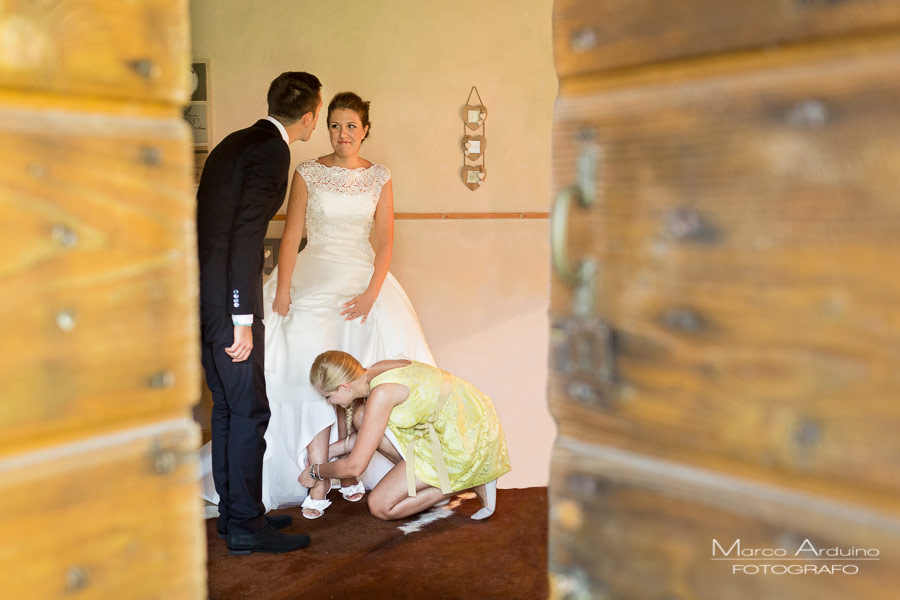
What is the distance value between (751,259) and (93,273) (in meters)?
0.69

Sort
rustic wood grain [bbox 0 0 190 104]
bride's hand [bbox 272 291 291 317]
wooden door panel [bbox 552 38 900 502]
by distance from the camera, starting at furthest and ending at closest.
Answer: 1. bride's hand [bbox 272 291 291 317]
2. rustic wood grain [bbox 0 0 190 104]
3. wooden door panel [bbox 552 38 900 502]

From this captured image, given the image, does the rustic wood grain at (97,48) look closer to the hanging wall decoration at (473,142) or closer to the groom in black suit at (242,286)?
the groom in black suit at (242,286)

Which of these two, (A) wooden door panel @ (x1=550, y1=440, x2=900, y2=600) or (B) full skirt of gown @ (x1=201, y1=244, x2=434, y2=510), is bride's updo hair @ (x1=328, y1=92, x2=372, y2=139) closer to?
(B) full skirt of gown @ (x1=201, y1=244, x2=434, y2=510)

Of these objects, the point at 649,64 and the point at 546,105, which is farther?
the point at 546,105

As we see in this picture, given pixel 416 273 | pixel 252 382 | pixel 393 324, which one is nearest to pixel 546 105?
pixel 416 273

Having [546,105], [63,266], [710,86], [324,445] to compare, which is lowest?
[324,445]

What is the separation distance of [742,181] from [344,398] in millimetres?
2743

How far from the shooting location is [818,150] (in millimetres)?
738

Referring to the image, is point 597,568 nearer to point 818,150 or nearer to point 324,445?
point 818,150

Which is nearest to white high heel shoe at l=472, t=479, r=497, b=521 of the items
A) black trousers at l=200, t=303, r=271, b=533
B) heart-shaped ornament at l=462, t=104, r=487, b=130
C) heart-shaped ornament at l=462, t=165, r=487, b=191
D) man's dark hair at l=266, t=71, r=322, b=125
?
black trousers at l=200, t=303, r=271, b=533

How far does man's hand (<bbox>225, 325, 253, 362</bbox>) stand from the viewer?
2.86m

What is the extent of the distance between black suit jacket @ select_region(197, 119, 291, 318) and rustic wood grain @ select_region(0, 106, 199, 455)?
69.4 inches

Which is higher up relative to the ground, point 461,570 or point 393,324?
point 393,324

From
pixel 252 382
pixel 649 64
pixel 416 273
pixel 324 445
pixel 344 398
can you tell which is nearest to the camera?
pixel 649 64
